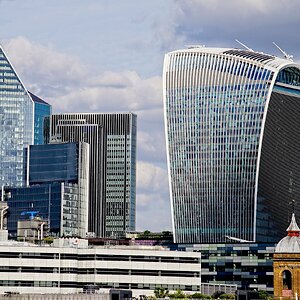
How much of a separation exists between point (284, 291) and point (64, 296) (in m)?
26.8

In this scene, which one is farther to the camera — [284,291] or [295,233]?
[295,233]

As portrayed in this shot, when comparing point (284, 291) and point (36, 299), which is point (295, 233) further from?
point (36, 299)

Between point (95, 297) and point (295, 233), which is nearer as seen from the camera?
point (95, 297)

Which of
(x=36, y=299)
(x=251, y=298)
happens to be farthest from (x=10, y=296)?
(x=251, y=298)

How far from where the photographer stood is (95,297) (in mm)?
168375

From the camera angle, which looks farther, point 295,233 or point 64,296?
point 295,233

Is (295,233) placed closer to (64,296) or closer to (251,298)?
(251,298)

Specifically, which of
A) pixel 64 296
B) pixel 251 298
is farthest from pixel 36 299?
pixel 251 298

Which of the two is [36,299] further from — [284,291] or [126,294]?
[284,291]

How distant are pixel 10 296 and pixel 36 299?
274 inches

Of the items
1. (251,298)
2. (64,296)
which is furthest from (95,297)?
(251,298)

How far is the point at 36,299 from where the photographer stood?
6467 inches

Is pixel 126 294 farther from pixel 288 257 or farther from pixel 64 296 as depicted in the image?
pixel 288 257

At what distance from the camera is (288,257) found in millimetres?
174000
